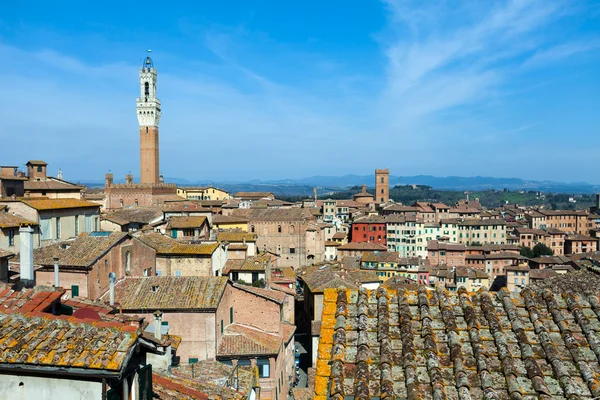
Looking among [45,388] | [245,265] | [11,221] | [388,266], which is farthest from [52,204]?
[388,266]

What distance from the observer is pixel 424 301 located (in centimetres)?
569

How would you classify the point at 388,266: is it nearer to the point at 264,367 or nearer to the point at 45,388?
the point at 264,367

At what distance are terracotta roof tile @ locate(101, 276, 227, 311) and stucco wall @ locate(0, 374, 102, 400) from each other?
1769cm

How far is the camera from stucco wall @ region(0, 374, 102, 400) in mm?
5082

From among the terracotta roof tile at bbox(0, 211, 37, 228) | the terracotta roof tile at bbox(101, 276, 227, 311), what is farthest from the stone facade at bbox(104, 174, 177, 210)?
the terracotta roof tile at bbox(101, 276, 227, 311)

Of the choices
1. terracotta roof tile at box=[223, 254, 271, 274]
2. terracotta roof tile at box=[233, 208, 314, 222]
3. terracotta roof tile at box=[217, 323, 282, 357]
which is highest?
terracotta roof tile at box=[233, 208, 314, 222]

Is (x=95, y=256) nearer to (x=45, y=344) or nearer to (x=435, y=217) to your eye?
(x=45, y=344)

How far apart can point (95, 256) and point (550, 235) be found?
11486 cm

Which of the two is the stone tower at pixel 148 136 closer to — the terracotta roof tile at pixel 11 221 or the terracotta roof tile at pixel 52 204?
the terracotta roof tile at pixel 52 204

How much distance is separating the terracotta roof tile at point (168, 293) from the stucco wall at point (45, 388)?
696 inches

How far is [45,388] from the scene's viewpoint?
509 centimetres

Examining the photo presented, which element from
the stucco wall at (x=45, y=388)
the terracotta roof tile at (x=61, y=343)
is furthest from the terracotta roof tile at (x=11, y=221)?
Result: the stucco wall at (x=45, y=388)

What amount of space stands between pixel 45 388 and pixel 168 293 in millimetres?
19191

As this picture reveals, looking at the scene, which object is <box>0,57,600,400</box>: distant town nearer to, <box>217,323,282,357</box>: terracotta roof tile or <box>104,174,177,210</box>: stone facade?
<box>217,323,282,357</box>: terracotta roof tile
